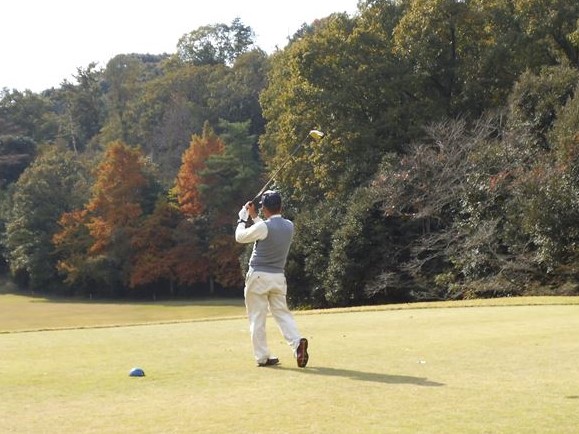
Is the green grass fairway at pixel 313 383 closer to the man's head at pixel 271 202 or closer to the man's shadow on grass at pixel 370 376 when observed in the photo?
the man's shadow on grass at pixel 370 376

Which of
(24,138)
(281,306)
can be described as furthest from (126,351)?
(24,138)

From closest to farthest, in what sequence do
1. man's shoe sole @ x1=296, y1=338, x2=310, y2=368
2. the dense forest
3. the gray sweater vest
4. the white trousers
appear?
man's shoe sole @ x1=296, y1=338, x2=310, y2=368, the white trousers, the gray sweater vest, the dense forest

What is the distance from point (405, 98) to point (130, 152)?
2786cm

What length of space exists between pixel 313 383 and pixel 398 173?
2980 cm

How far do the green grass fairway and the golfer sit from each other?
19.8 inches

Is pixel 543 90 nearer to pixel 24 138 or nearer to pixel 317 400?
pixel 317 400

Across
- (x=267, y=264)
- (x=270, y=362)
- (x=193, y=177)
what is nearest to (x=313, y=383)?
(x=270, y=362)

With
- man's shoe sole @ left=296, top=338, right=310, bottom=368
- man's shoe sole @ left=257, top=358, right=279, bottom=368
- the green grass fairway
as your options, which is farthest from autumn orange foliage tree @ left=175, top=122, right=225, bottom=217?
man's shoe sole @ left=296, top=338, right=310, bottom=368

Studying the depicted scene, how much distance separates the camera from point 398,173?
3741 centimetres

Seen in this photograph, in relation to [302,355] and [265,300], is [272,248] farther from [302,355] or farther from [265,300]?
[302,355]

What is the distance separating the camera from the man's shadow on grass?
7.92m

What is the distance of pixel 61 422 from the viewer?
6570 mm

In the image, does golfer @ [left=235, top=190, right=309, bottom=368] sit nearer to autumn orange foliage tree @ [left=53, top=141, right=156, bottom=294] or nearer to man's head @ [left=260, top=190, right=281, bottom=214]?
man's head @ [left=260, top=190, right=281, bottom=214]

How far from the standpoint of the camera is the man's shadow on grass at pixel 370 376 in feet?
26.0
